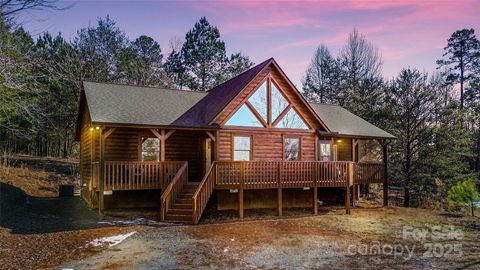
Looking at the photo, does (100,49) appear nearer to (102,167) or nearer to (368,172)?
(102,167)

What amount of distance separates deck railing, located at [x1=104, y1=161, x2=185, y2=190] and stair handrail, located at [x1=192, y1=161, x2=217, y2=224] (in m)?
1.54

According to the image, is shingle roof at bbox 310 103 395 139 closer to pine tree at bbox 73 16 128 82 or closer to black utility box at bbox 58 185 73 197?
black utility box at bbox 58 185 73 197

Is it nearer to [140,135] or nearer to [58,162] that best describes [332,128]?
[140,135]

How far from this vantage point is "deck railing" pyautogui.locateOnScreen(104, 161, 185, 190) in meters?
13.5

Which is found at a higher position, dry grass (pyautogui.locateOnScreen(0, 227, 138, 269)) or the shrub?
the shrub

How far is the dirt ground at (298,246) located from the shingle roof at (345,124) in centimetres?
591

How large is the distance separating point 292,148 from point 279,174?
2.51m

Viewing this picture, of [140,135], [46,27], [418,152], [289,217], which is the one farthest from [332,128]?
[46,27]

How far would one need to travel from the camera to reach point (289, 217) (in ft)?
48.8

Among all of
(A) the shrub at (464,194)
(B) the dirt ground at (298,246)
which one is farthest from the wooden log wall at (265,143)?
(A) the shrub at (464,194)

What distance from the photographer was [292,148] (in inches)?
680

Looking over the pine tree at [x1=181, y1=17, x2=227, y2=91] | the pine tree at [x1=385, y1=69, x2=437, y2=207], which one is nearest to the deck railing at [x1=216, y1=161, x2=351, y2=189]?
the pine tree at [x1=385, y1=69, x2=437, y2=207]

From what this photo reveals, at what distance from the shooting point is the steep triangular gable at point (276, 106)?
16.0 meters

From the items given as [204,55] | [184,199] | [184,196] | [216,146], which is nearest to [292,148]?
[216,146]
